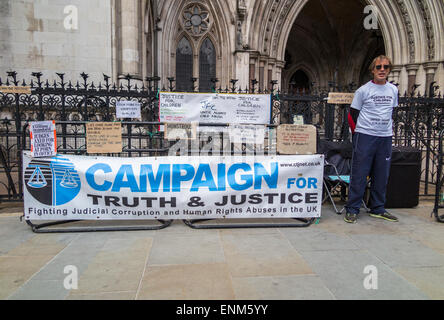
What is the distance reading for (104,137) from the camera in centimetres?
465

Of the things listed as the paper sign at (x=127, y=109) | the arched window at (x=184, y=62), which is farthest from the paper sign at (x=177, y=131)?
the arched window at (x=184, y=62)

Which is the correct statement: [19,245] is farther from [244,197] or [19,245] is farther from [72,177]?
[244,197]

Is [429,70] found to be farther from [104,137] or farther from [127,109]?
[104,137]

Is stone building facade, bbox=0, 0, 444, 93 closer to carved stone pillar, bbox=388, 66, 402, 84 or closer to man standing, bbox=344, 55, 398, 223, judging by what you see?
carved stone pillar, bbox=388, 66, 402, 84

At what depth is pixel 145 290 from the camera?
8.97ft

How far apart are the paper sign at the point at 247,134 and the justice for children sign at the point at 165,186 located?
35.8 inches

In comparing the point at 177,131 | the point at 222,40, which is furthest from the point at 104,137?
the point at 222,40

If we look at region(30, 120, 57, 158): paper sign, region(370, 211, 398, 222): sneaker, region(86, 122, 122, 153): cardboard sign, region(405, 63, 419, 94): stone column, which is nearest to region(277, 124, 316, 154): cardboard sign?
region(370, 211, 398, 222): sneaker

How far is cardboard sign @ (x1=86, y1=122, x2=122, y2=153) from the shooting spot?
4598 millimetres

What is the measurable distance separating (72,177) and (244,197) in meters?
2.43

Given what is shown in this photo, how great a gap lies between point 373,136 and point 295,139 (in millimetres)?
1183

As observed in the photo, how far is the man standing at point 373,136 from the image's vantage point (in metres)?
4.64

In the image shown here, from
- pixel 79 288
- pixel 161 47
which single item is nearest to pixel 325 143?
pixel 79 288
